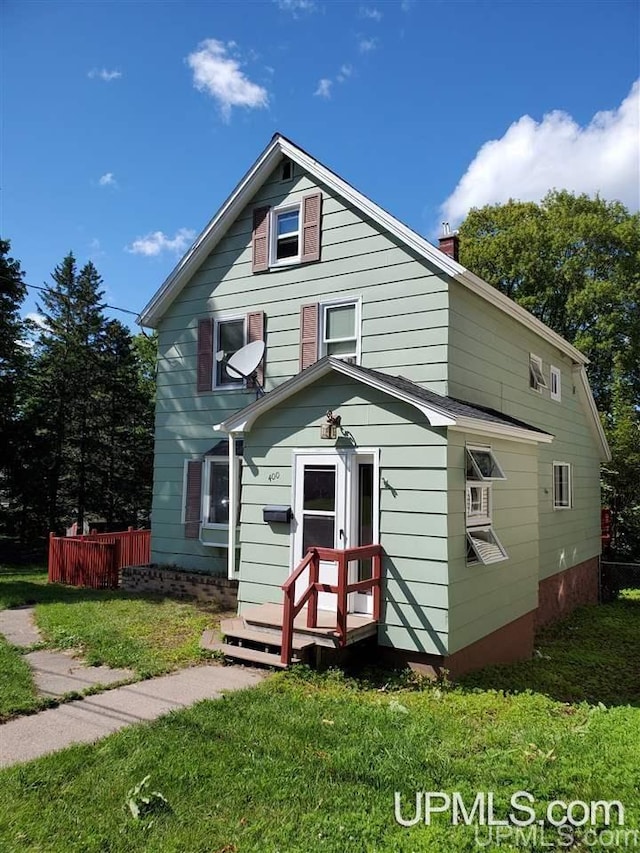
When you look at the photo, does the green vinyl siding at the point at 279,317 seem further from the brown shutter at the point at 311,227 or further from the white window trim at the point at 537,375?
the white window trim at the point at 537,375

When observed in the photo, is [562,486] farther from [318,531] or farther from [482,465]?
[318,531]

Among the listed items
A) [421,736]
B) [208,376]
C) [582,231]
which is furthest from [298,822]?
[582,231]

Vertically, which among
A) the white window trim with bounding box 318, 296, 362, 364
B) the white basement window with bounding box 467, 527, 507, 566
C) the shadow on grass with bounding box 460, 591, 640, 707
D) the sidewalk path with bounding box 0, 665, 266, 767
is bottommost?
the shadow on grass with bounding box 460, 591, 640, 707

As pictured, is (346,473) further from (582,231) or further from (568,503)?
(582,231)

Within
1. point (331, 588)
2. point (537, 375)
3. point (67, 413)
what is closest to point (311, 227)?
point (537, 375)

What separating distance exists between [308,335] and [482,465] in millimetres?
4053

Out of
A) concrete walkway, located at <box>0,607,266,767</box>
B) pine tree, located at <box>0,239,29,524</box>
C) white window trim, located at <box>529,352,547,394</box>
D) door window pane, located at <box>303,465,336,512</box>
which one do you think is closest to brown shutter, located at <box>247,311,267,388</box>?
door window pane, located at <box>303,465,336,512</box>

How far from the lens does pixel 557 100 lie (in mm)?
13086

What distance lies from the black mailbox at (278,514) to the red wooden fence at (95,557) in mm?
5915

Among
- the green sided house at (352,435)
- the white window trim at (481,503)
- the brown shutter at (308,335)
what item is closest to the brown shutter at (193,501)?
the green sided house at (352,435)

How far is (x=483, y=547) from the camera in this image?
7422 mm

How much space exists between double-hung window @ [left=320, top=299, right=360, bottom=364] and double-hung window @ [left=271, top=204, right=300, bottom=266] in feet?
4.64

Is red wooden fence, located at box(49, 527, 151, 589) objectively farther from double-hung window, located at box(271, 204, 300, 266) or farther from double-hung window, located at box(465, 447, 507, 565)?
double-hung window, located at box(465, 447, 507, 565)

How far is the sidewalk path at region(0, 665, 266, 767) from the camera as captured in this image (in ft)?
15.7
